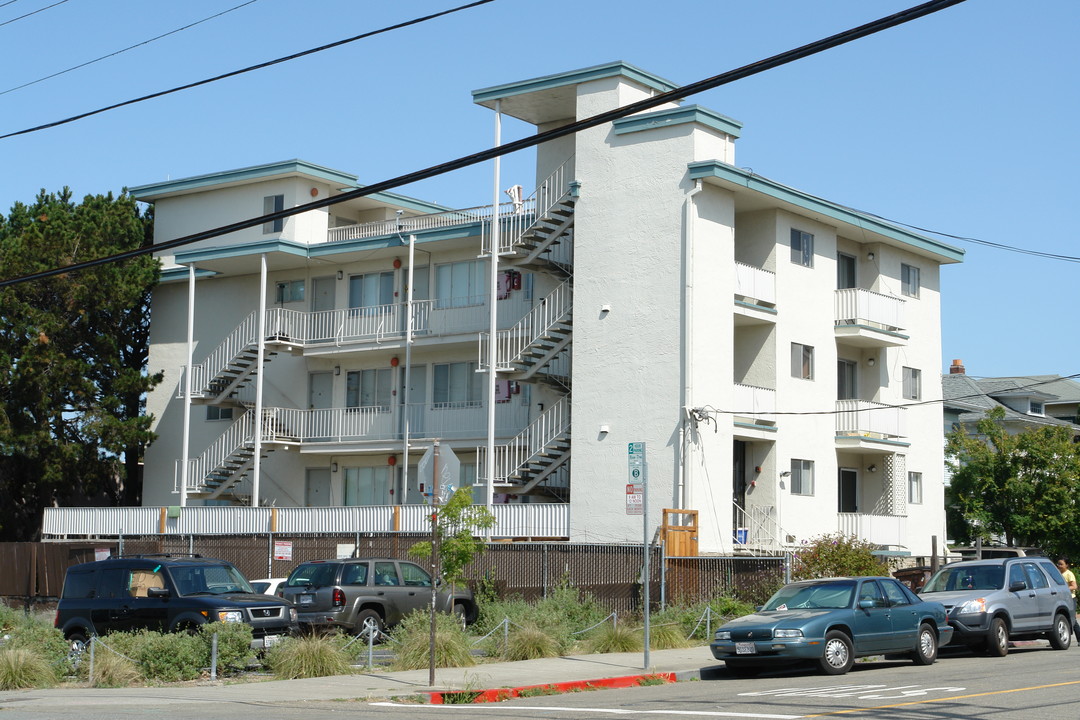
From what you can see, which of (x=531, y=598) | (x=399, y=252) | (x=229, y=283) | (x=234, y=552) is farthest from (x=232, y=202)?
(x=531, y=598)

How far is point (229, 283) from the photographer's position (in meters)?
43.2

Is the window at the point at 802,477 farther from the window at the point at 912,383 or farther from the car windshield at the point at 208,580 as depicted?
the car windshield at the point at 208,580

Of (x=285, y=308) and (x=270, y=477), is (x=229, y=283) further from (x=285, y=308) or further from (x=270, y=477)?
(x=270, y=477)

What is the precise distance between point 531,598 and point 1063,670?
1216 cm

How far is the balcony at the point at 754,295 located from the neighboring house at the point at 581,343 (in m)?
0.10

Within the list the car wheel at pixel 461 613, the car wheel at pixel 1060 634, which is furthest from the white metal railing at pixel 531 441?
the car wheel at pixel 1060 634

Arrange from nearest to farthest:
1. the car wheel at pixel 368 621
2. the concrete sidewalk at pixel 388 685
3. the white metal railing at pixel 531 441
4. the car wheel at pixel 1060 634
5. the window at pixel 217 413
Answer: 1. the concrete sidewalk at pixel 388 685
2. the car wheel at pixel 1060 634
3. the car wheel at pixel 368 621
4. the white metal railing at pixel 531 441
5. the window at pixel 217 413

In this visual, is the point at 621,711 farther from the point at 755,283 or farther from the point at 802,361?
the point at 802,361

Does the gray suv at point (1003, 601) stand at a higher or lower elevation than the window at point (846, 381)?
lower

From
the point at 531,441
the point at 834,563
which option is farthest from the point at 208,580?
the point at 531,441

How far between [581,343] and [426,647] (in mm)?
14219

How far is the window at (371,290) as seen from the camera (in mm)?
39969

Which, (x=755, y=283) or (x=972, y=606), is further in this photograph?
(x=755, y=283)

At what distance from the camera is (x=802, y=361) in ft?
117
